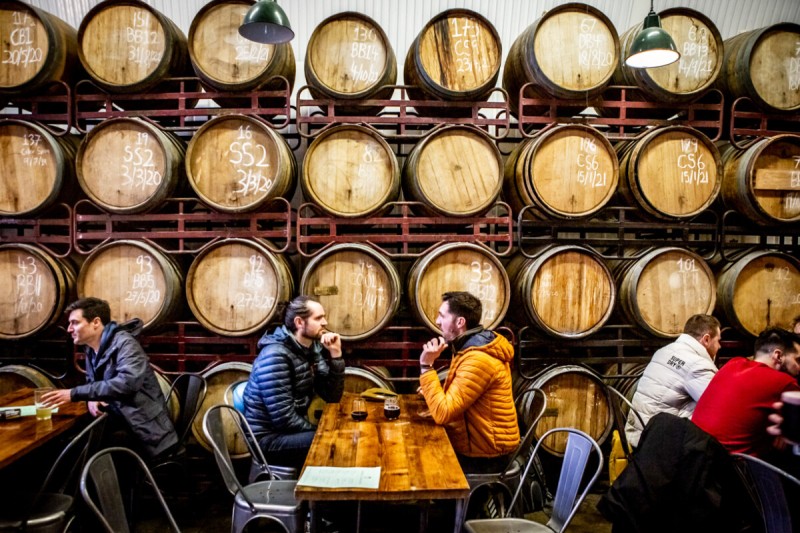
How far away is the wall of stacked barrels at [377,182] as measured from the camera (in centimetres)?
393

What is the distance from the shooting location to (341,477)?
2.09 meters

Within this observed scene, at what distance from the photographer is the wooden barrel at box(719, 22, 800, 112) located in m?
4.25

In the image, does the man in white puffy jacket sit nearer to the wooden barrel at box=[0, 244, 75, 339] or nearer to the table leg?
the table leg

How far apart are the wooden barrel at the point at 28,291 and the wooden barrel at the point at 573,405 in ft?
12.3

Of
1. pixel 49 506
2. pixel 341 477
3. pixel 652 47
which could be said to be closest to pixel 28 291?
pixel 49 506

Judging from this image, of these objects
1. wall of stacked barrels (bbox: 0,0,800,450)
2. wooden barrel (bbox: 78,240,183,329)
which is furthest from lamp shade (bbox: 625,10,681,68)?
wooden barrel (bbox: 78,240,183,329)

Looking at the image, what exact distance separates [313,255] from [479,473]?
6.52 feet

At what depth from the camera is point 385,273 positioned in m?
3.89

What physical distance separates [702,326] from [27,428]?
13.4 feet

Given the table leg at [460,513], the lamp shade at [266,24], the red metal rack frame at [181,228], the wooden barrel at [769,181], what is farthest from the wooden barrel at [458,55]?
the table leg at [460,513]

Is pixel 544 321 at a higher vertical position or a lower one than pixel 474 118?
lower

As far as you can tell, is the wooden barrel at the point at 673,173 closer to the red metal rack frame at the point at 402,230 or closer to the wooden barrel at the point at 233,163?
the red metal rack frame at the point at 402,230

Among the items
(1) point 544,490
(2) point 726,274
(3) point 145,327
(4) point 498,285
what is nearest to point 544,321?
(4) point 498,285

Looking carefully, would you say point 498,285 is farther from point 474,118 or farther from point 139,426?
point 139,426
